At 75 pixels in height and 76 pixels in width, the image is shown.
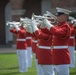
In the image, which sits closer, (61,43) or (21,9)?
(61,43)

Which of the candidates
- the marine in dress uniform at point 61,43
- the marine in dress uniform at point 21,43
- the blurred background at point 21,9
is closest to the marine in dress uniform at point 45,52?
the marine in dress uniform at point 61,43

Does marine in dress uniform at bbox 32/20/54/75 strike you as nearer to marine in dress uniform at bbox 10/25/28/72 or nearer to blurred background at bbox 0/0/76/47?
marine in dress uniform at bbox 10/25/28/72

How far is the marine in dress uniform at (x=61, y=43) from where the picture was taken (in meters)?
7.96

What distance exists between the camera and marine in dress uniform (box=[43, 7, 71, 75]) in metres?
7.96

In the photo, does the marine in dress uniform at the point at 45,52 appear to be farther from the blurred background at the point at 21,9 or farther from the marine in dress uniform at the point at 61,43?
the blurred background at the point at 21,9

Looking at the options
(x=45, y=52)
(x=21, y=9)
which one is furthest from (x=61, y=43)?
(x=21, y=9)

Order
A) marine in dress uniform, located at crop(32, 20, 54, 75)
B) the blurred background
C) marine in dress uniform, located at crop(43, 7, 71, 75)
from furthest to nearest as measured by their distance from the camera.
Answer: the blurred background
marine in dress uniform, located at crop(32, 20, 54, 75)
marine in dress uniform, located at crop(43, 7, 71, 75)

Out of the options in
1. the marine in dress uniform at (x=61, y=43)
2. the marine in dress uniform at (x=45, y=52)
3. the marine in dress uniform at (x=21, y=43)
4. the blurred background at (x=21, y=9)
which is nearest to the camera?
the marine in dress uniform at (x=61, y=43)

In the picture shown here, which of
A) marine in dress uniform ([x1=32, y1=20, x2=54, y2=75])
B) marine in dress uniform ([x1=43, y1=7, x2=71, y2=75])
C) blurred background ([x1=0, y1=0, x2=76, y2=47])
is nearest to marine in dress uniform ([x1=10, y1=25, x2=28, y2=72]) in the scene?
marine in dress uniform ([x1=32, y1=20, x2=54, y2=75])

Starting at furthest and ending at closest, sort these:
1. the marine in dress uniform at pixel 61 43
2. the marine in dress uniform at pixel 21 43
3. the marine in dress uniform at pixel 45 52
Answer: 1. the marine in dress uniform at pixel 21 43
2. the marine in dress uniform at pixel 45 52
3. the marine in dress uniform at pixel 61 43

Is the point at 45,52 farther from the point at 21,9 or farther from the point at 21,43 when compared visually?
the point at 21,9

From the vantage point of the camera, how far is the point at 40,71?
9422 millimetres

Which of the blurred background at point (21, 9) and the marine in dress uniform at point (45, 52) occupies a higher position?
the blurred background at point (21, 9)

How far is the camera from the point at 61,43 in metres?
8.19
